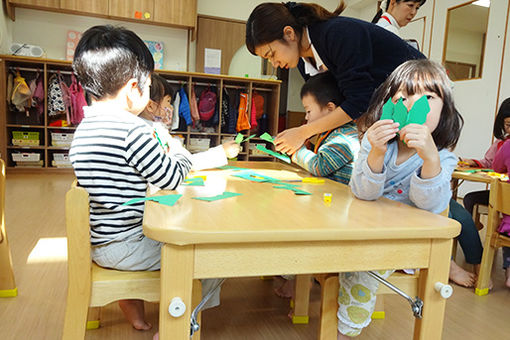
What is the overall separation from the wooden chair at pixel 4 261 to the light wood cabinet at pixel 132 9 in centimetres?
442

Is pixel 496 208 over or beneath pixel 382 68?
beneath

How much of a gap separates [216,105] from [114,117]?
177 inches

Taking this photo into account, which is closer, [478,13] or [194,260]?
[194,260]

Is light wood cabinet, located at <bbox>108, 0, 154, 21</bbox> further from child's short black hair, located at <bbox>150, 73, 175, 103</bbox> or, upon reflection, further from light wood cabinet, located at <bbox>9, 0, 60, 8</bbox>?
child's short black hair, located at <bbox>150, 73, 175, 103</bbox>

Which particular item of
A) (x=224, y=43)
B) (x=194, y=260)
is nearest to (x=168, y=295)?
(x=194, y=260)

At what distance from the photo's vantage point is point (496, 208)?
5.59 ft

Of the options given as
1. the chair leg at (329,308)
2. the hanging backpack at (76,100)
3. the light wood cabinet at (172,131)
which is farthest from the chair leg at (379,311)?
the hanging backpack at (76,100)

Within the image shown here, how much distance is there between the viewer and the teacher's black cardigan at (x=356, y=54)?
1.34 m

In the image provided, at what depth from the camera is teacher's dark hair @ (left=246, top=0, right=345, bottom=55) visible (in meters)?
1.44

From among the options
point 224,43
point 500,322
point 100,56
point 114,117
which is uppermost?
point 224,43

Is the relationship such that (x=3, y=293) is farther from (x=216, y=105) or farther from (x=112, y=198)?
(x=216, y=105)

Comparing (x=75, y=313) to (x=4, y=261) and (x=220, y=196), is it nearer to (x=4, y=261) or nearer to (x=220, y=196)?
(x=220, y=196)

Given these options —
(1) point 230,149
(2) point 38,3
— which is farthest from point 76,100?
(1) point 230,149

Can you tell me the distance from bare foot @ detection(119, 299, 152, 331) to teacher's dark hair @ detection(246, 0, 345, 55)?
109 centimetres
